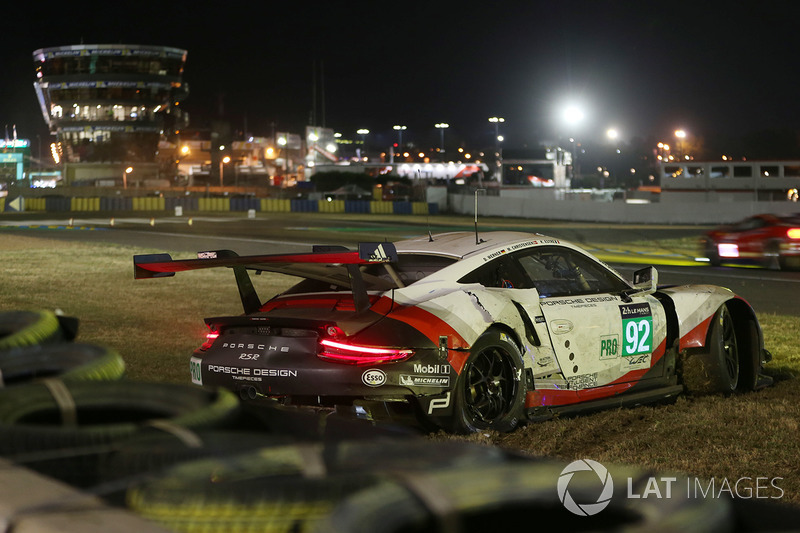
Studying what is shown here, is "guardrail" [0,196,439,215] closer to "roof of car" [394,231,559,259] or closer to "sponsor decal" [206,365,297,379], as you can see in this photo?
"roof of car" [394,231,559,259]

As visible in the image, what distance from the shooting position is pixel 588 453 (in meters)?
5.87

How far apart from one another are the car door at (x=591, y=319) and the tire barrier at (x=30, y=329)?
3.89m

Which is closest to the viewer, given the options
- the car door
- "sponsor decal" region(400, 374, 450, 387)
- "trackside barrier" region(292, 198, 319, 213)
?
"sponsor decal" region(400, 374, 450, 387)

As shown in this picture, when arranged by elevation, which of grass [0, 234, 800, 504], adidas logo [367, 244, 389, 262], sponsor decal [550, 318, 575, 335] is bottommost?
grass [0, 234, 800, 504]

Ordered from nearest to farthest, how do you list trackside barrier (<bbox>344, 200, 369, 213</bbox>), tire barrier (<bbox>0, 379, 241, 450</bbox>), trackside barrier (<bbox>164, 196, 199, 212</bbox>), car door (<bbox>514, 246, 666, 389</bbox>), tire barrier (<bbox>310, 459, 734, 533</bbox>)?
tire barrier (<bbox>310, 459, 734, 533</bbox>)
tire barrier (<bbox>0, 379, 241, 450</bbox>)
car door (<bbox>514, 246, 666, 389</bbox>)
trackside barrier (<bbox>344, 200, 369, 213</bbox>)
trackside barrier (<bbox>164, 196, 199, 212</bbox>)

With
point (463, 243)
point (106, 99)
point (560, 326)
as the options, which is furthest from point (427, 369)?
point (106, 99)

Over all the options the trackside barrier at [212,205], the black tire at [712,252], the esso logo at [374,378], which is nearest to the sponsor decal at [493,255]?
the esso logo at [374,378]

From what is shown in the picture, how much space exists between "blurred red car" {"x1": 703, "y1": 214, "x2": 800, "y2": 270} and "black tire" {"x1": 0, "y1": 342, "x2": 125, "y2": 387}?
64.9 ft

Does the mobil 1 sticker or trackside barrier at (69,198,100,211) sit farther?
trackside barrier at (69,198,100,211)

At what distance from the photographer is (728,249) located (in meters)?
21.5

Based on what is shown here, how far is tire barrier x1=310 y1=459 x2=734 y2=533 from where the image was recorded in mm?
1683

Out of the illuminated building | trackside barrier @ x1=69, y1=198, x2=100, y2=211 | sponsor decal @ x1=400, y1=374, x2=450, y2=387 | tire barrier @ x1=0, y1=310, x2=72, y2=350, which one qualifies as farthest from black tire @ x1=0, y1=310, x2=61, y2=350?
the illuminated building

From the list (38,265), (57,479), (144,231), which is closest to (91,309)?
(38,265)

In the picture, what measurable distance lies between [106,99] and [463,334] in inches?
5357
